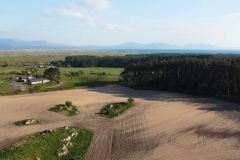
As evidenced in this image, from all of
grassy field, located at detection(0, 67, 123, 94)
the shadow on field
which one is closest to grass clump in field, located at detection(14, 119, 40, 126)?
the shadow on field

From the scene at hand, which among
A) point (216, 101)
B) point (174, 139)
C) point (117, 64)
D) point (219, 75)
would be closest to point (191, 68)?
point (219, 75)

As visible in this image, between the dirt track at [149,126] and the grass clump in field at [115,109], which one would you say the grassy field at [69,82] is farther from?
the grass clump in field at [115,109]

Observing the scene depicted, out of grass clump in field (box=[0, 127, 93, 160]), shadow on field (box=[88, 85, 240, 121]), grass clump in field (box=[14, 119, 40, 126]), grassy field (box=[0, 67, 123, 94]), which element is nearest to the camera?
grass clump in field (box=[0, 127, 93, 160])

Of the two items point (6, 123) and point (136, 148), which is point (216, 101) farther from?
point (6, 123)

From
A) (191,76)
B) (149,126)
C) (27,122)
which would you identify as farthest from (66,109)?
(191,76)

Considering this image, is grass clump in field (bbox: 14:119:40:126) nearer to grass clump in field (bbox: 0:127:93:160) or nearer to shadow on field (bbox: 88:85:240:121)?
grass clump in field (bbox: 0:127:93:160)

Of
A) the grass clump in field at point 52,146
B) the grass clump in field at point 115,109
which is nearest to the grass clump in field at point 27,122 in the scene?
the grass clump in field at point 52,146
